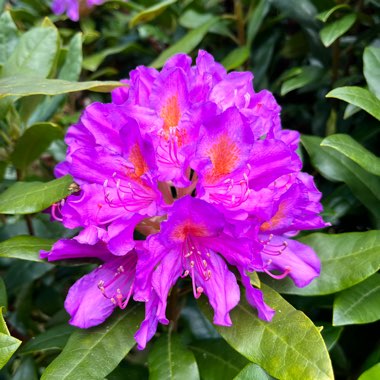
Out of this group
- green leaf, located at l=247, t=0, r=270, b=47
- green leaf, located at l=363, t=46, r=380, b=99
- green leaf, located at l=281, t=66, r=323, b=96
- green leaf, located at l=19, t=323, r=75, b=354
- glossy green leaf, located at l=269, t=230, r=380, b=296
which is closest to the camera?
glossy green leaf, located at l=269, t=230, r=380, b=296

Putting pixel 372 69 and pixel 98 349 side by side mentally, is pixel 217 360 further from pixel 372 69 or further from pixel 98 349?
pixel 372 69

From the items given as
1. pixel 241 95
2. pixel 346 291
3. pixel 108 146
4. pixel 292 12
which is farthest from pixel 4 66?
pixel 346 291

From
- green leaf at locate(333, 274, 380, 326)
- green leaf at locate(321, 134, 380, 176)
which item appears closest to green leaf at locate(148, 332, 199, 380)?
green leaf at locate(333, 274, 380, 326)

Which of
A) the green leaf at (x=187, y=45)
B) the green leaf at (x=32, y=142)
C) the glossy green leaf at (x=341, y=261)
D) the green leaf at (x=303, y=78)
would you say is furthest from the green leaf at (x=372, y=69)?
the green leaf at (x=32, y=142)

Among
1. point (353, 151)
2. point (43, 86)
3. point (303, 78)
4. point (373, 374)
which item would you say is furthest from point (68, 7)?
point (373, 374)

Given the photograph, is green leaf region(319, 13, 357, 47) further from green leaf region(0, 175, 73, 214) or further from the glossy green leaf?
green leaf region(0, 175, 73, 214)

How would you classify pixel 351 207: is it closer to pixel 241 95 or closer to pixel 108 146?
pixel 241 95
